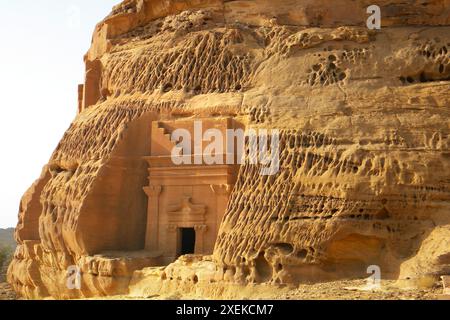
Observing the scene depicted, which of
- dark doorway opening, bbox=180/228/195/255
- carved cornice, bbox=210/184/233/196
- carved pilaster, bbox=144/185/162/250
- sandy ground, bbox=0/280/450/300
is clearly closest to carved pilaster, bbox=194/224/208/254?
dark doorway opening, bbox=180/228/195/255

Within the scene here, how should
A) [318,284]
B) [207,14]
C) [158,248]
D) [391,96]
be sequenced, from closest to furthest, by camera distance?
[318,284]
[391,96]
[158,248]
[207,14]

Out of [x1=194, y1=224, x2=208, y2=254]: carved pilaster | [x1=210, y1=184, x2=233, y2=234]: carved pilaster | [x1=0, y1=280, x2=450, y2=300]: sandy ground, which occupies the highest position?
[x1=210, y1=184, x2=233, y2=234]: carved pilaster

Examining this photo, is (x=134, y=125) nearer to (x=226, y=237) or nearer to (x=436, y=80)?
(x=226, y=237)

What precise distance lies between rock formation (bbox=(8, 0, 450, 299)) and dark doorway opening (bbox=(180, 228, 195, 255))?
80 cm

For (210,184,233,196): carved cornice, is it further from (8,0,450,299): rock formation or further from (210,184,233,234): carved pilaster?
(8,0,450,299): rock formation

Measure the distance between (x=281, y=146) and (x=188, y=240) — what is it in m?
4.64

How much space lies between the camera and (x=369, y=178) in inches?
606

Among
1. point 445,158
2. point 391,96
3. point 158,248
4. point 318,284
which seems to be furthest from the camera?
point 158,248

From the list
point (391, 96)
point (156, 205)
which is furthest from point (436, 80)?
point (156, 205)

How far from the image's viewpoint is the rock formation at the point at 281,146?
15.2 meters

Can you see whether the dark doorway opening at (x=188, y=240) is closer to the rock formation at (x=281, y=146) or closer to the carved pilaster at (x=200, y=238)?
the rock formation at (x=281, y=146)

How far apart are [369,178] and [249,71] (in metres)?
5.53

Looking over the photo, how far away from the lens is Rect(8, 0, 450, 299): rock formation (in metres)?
15.2

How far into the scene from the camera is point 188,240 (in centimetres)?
1862
